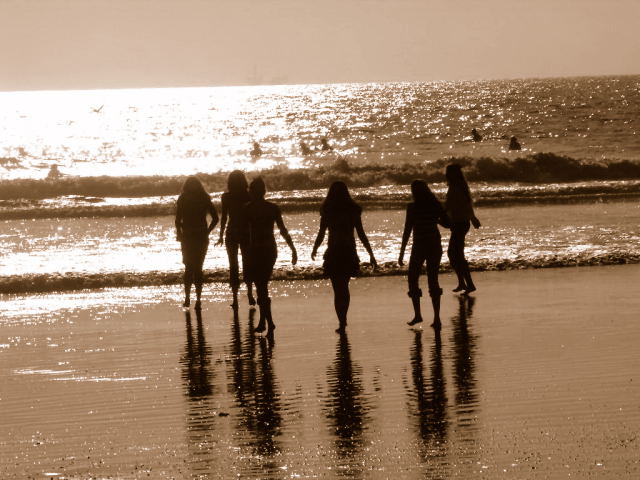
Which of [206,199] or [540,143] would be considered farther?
[540,143]

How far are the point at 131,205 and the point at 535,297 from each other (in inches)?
800

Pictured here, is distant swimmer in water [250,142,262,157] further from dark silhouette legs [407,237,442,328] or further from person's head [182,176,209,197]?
dark silhouette legs [407,237,442,328]

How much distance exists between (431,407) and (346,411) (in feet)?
1.84

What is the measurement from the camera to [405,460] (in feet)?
20.9

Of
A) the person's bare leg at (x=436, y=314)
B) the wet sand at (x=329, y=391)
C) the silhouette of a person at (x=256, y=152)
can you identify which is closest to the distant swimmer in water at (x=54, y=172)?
the silhouette of a person at (x=256, y=152)

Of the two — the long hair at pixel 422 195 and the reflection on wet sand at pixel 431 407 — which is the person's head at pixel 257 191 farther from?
the reflection on wet sand at pixel 431 407

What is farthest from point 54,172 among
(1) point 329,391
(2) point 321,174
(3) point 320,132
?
(1) point 329,391

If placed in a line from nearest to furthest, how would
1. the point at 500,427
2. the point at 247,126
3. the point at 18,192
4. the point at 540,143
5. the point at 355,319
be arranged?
the point at 500,427 < the point at 355,319 < the point at 18,192 < the point at 540,143 < the point at 247,126

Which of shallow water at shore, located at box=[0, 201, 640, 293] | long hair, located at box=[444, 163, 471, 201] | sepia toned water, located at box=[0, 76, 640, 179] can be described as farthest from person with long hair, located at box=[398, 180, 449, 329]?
sepia toned water, located at box=[0, 76, 640, 179]

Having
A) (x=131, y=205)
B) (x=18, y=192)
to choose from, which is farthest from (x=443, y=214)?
(x=18, y=192)

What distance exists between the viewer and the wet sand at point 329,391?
645cm

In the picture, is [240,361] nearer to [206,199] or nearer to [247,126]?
[206,199]

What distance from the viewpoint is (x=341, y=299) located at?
11.2m

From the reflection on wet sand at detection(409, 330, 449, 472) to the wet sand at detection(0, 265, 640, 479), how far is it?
0.07 ft
